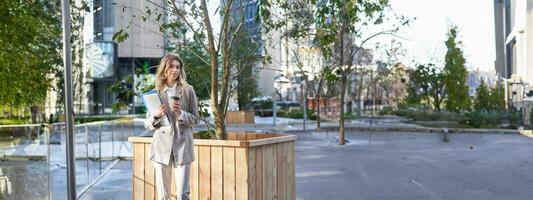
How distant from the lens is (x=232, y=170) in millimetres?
5594

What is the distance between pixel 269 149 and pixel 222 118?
34.7 inches

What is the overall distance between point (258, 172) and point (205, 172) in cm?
51

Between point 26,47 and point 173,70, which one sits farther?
point 26,47

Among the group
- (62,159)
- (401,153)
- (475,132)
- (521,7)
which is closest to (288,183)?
(62,159)

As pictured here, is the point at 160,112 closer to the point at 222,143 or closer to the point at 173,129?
the point at 173,129

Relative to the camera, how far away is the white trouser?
5246mm

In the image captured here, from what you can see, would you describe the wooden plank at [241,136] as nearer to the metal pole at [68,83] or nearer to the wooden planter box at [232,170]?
the wooden planter box at [232,170]

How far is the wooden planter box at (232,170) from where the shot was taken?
5.56 meters

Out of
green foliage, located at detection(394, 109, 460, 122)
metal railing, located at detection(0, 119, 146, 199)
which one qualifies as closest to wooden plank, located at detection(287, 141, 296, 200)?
metal railing, located at detection(0, 119, 146, 199)

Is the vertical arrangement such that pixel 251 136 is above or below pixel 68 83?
below

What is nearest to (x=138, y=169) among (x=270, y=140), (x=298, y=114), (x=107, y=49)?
(x=270, y=140)

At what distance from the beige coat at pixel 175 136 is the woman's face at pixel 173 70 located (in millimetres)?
103

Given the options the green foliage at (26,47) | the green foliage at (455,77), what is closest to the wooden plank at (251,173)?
the green foliage at (26,47)

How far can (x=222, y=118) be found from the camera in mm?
6504
